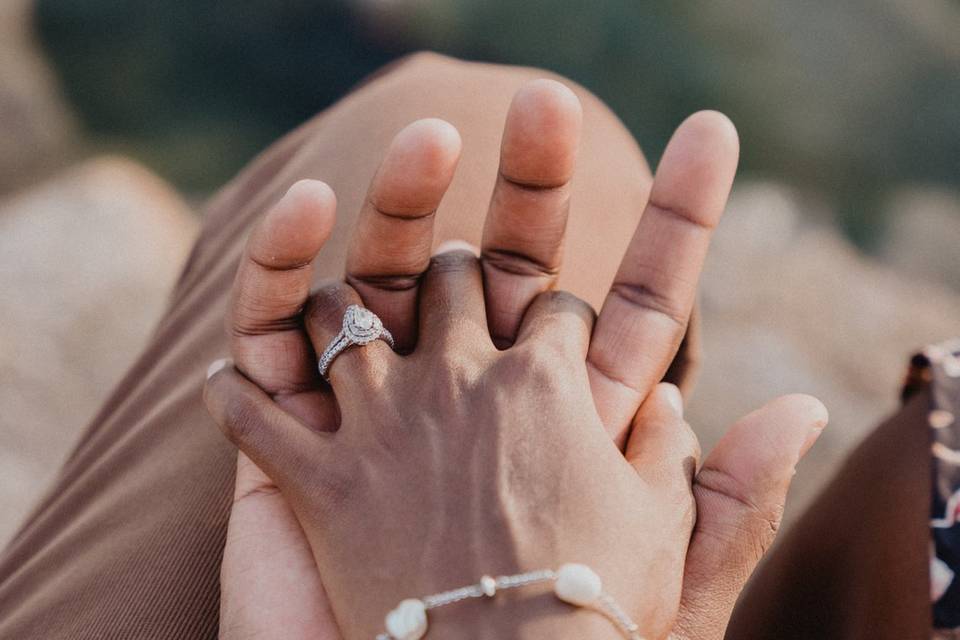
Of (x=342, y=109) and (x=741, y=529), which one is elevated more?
(x=342, y=109)

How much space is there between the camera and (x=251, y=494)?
2.72 feet

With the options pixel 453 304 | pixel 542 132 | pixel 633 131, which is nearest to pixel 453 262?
pixel 453 304

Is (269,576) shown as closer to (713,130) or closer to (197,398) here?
(197,398)

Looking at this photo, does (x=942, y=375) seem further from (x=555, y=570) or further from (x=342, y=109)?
(x=342, y=109)

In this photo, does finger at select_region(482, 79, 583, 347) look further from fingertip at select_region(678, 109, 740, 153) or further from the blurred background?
the blurred background

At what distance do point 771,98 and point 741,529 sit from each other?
8.61 feet

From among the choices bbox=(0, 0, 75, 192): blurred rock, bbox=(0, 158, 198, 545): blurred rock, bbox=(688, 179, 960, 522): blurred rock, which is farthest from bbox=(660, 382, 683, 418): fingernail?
bbox=(0, 0, 75, 192): blurred rock

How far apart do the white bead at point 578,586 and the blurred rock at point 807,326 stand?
151cm

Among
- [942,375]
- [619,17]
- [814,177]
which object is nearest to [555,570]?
[942,375]

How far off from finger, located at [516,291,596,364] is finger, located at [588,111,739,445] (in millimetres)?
24

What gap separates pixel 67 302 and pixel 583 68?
191 cm

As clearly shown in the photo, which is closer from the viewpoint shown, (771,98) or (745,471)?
(745,471)

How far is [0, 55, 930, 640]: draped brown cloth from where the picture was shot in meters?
0.90

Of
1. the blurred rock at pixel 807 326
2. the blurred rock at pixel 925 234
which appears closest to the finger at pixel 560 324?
the blurred rock at pixel 807 326
